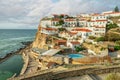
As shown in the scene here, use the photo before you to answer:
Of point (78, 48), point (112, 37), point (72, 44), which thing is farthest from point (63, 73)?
point (112, 37)

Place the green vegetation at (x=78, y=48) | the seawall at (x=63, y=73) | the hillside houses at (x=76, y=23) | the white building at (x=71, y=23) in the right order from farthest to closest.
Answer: the white building at (x=71, y=23) → the hillside houses at (x=76, y=23) → the green vegetation at (x=78, y=48) → the seawall at (x=63, y=73)

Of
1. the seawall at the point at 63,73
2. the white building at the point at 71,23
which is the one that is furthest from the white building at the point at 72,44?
the seawall at the point at 63,73

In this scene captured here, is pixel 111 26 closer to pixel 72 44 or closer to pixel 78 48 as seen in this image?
pixel 72 44

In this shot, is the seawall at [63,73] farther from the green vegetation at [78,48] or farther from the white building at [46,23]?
the white building at [46,23]

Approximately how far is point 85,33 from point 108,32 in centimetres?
460

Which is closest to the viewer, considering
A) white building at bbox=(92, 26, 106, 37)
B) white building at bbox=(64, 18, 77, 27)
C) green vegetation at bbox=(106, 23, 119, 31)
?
white building at bbox=(92, 26, 106, 37)

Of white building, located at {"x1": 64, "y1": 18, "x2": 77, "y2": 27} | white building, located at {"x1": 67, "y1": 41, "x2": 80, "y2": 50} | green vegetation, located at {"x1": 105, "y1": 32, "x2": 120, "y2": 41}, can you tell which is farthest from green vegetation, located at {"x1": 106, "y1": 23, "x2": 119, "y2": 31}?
white building, located at {"x1": 64, "y1": 18, "x2": 77, "y2": 27}

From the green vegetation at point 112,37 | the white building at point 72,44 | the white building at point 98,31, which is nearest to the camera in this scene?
the green vegetation at point 112,37

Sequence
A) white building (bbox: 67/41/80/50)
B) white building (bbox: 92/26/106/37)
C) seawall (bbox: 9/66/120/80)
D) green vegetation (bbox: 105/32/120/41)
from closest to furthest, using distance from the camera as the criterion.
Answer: seawall (bbox: 9/66/120/80) → green vegetation (bbox: 105/32/120/41) → white building (bbox: 67/41/80/50) → white building (bbox: 92/26/106/37)

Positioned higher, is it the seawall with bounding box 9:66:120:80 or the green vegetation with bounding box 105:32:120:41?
the seawall with bounding box 9:66:120:80

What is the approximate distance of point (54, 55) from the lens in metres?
32.1

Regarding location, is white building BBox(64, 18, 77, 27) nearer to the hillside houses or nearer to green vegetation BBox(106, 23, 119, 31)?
the hillside houses

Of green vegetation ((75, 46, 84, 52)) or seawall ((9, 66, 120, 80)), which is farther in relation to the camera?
green vegetation ((75, 46, 84, 52))

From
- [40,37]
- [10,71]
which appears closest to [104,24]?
[40,37]
